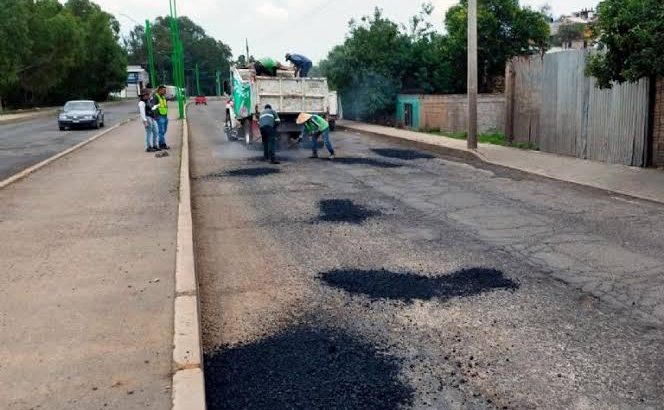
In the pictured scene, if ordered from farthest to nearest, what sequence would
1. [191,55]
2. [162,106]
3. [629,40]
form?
[191,55] → [162,106] → [629,40]

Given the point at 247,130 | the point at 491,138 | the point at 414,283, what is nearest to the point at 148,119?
the point at 247,130

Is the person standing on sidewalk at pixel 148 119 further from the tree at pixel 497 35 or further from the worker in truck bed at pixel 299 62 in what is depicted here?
Answer: the tree at pixel 497 35

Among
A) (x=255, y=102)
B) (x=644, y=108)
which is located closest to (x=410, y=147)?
(x=255, y=102)

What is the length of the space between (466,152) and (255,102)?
6213 millimetres

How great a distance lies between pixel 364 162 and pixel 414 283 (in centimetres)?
941

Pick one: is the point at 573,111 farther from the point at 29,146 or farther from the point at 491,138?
the point at 29,146

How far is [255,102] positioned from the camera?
17.8 metres

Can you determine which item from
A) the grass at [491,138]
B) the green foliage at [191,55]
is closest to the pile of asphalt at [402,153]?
the grass at [491,138]

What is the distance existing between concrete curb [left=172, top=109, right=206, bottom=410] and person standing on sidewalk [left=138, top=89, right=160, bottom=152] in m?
10.8

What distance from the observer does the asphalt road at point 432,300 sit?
3.76 m

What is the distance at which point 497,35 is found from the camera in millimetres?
26672

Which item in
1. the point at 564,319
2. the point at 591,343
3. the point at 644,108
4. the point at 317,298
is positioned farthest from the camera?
the point at 644,108

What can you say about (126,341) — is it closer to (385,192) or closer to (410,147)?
(385,192)

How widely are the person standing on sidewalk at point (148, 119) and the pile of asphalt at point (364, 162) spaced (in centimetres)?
534
